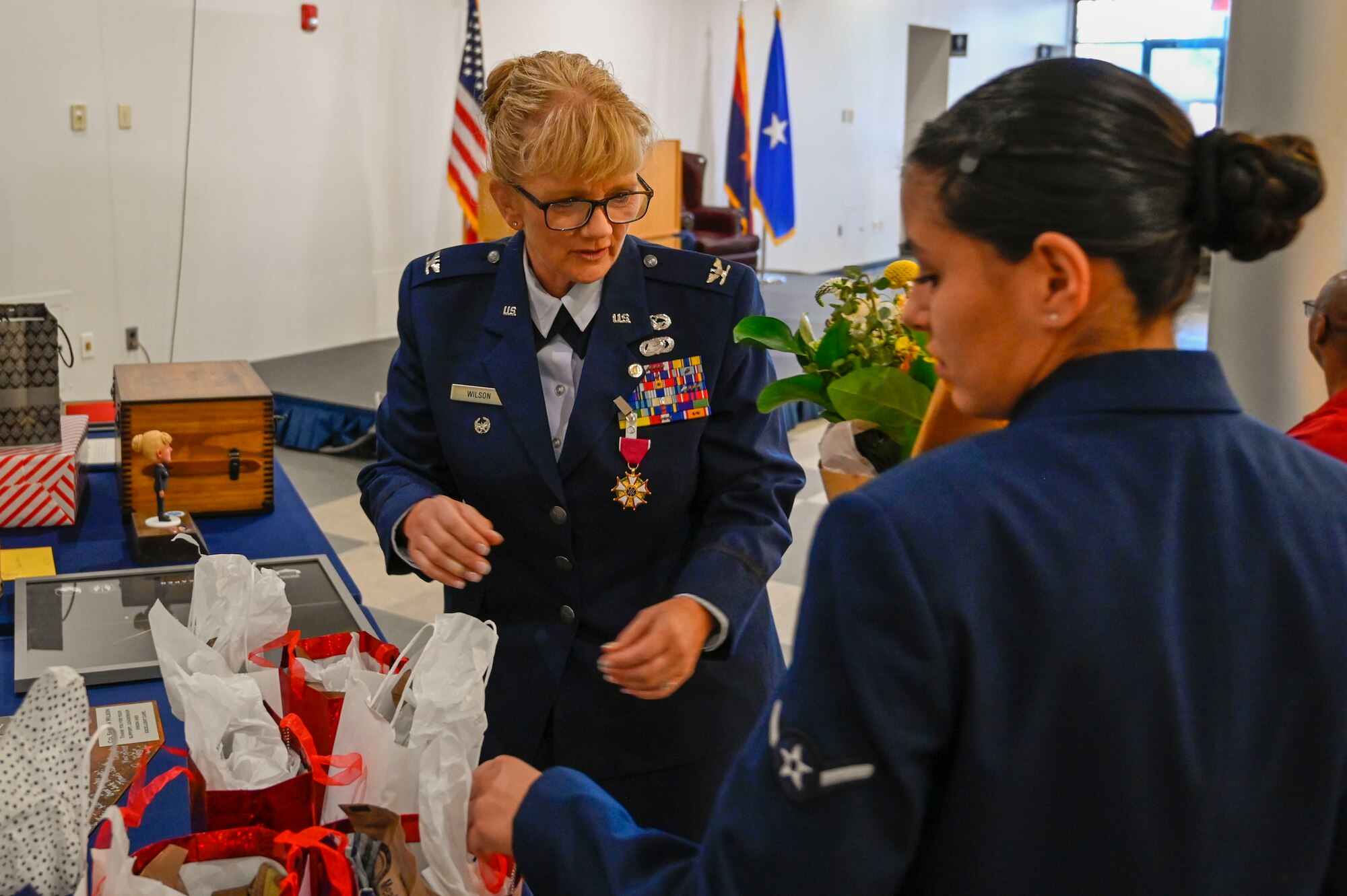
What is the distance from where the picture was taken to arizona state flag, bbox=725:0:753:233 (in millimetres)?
10086

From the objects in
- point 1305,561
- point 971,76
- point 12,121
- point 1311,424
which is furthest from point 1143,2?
point 1305,561

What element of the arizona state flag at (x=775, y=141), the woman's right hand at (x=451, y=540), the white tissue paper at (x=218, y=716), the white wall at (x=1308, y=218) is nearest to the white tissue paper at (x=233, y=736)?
the white tissue paper at (x=218, y=716)

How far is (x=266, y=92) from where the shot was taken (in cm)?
666

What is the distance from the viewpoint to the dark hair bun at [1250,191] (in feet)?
2.25

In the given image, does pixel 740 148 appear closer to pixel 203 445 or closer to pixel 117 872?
pixel 203 445

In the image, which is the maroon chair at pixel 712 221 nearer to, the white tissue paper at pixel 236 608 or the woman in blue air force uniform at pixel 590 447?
the woman in blue air force uniform at pixel 590 447

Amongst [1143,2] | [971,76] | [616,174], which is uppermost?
[1143,2]

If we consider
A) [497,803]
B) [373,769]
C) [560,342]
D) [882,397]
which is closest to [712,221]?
[560,342]

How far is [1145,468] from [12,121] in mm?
5979

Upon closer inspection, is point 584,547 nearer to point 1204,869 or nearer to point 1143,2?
point 1204,869

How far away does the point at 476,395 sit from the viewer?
1.55 meters

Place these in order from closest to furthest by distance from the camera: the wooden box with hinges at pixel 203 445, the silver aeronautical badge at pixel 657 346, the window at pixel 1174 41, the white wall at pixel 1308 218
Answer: the silver aeronautical badge at pixel 657 346, the wooden box with hinges at pixel 203 445, the white wall at pixel 1308 218, the window at pixel 1174 41

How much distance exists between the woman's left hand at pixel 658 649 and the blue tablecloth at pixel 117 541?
0.64m

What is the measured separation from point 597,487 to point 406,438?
0.89ft
